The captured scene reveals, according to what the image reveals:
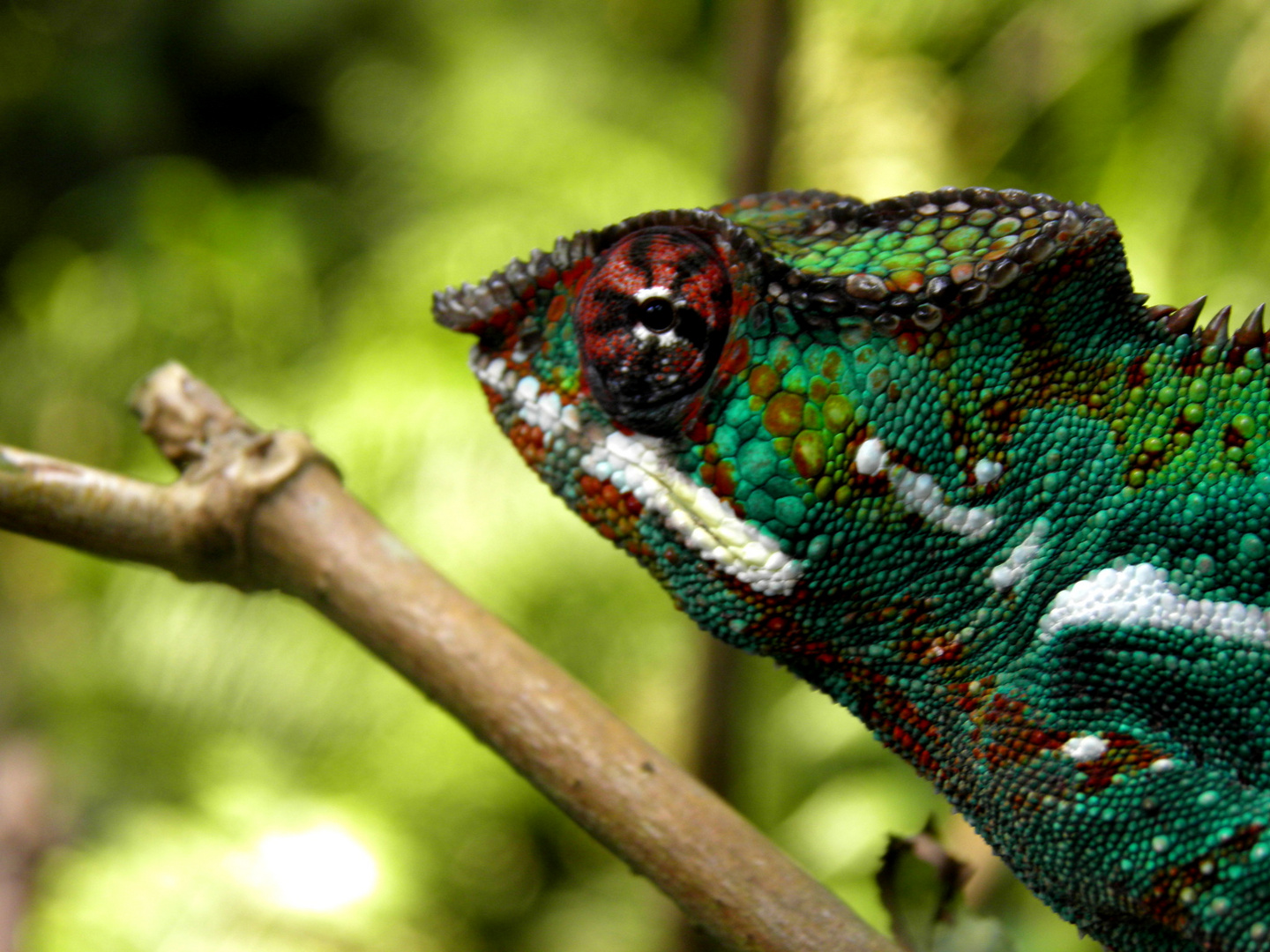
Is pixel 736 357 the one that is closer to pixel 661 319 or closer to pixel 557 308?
pixel 661 319

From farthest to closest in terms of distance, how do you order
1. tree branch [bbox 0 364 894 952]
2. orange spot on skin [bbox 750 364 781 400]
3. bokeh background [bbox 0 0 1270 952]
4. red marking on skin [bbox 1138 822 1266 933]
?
1. bokeh background [bbox 0 0 1270 952]
2. tree branch [bbox 0 364 894 952]
3. orange spot on skin [bbox 750 364 781 400]
4. red marking on skin [bbox 1138 822 1266 933]

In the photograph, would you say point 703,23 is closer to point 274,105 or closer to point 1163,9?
point 1163,9

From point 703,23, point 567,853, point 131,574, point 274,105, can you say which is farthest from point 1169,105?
point 274,105

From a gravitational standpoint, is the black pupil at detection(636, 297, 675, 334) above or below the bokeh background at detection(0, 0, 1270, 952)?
below

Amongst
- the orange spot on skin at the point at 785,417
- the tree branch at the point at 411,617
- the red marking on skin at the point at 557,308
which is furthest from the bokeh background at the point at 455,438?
the orange spot on skin at the point at 785,417

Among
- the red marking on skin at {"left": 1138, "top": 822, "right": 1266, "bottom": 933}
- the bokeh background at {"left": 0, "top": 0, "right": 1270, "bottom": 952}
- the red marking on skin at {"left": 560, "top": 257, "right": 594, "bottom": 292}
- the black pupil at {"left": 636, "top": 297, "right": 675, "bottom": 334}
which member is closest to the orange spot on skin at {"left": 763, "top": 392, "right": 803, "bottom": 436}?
the black pupil at {"left": 636, "top": 297, "right": 675, "bottom": 334}

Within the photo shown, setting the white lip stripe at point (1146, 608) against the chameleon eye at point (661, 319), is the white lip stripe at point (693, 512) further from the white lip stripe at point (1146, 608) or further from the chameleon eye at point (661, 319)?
the white lip stripe at point (1146, 608)

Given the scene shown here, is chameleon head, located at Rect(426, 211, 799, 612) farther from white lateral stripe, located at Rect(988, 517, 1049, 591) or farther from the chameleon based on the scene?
white lateral stripe, located at Rect(988, 517, 1049, 591)
